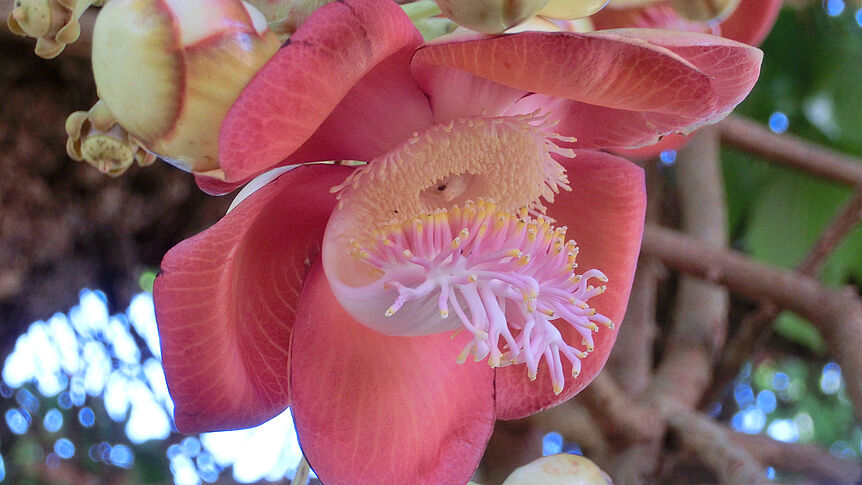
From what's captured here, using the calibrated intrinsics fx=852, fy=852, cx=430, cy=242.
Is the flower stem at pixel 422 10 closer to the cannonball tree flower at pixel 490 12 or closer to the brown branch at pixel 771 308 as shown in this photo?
the cannonball tree flower at pixel 490 12

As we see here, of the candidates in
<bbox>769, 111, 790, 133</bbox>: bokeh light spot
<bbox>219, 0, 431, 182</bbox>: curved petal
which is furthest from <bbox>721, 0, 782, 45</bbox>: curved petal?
<bbox>769, 111, 790, 133</bbox>: bokeh light spot

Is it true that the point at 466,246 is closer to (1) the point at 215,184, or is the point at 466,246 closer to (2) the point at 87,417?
(1) the point at 215,184

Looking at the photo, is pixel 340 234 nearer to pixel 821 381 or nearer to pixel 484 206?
pixel 484 206

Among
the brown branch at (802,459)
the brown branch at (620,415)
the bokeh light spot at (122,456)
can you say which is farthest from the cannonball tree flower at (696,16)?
the bokeh light spot at (122,456)

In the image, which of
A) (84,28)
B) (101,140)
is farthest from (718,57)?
(84,28)

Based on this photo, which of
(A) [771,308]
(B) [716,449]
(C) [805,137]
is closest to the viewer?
(B) [716,449]

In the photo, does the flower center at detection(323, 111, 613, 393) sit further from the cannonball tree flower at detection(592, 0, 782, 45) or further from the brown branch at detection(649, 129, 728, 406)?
the brown branch at detection(649, 129, 728, 406)
